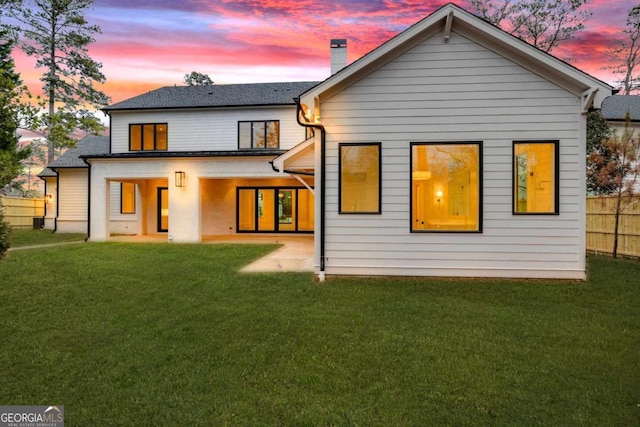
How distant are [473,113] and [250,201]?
11.9 meters

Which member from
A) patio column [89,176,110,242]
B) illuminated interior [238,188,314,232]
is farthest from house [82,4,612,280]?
patio column [89,176,110,242]

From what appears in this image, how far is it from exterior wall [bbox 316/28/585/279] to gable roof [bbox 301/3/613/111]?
141mm

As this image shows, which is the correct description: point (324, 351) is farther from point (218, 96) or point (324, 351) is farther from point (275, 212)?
point (218, 96)

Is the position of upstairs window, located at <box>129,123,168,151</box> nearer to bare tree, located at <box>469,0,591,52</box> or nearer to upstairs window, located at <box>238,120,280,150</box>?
upstairs window, located at <box>238,120,280,150</box>

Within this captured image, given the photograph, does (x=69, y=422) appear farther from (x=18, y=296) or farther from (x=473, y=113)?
(x=473, y=113)

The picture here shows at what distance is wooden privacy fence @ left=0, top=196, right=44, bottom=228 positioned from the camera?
19.9 m

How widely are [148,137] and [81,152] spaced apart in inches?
240

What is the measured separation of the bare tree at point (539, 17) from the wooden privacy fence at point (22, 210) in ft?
88.3

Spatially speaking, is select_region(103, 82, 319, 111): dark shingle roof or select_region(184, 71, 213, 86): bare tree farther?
select_region(184, 71, 213, 86): bare tree

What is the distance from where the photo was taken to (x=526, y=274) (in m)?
7.07

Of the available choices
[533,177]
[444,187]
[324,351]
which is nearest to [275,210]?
[444,187]

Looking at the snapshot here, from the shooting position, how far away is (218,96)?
17.1m

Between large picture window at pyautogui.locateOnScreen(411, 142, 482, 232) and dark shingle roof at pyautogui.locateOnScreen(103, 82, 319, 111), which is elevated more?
dark shingle roof at pyautogui.locateOnScreen(103, 82, 319, 111)

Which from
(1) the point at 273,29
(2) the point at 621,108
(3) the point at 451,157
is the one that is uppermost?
(1) the point at 273,29
